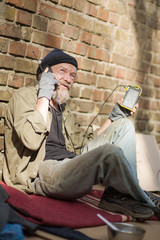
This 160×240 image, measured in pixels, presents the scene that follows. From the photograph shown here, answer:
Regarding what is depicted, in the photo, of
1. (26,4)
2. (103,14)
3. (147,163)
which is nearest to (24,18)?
(26,4)

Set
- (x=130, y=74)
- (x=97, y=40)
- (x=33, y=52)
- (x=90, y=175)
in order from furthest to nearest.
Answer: (x=130, y=74) → (x=97, y=40) → (x=33, y=52) → (x=90, y=175)

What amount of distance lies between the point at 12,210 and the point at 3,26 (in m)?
1.46

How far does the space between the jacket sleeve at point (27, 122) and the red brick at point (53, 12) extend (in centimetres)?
79

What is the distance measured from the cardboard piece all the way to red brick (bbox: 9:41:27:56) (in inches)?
60.9

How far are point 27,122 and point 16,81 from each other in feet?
1.77

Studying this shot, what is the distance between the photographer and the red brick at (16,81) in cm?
301

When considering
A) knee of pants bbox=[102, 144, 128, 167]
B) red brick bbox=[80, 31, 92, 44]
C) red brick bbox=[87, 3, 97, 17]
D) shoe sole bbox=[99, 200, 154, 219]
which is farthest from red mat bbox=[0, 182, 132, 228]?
red brick bbox=[87, 3, 97, 17]

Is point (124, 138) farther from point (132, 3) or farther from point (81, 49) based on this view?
point (132, 3)

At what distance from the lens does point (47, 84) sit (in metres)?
2.85

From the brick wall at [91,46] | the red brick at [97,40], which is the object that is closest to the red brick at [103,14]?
the brick wall at [91,46]

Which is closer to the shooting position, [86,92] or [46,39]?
[46,39]

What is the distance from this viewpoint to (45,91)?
2.82 meters

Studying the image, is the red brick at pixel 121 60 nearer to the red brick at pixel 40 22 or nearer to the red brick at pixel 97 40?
the red brick at pixel 97 40

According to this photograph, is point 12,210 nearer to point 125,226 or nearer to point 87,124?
point 125,226
